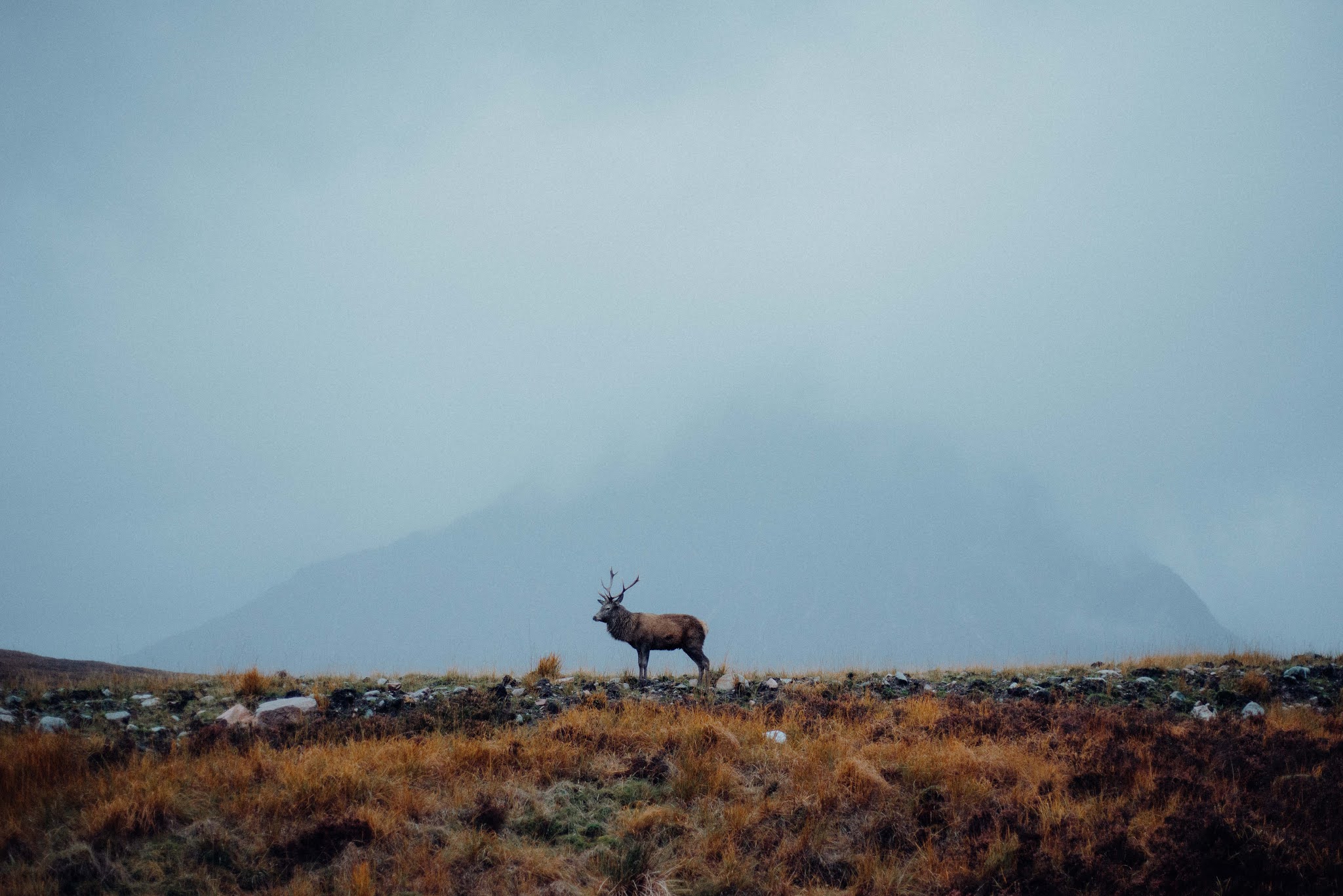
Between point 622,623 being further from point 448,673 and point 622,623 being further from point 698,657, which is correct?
point 448,673

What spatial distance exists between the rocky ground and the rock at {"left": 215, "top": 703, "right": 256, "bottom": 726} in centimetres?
3

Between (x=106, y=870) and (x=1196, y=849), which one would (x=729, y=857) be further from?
(x=106, y=870)

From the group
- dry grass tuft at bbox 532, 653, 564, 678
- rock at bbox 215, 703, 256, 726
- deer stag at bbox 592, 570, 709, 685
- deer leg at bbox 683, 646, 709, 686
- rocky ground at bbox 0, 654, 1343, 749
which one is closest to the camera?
rock at bbox 215, 703, 256, 726

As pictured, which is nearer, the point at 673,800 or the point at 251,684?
the point at 673,800

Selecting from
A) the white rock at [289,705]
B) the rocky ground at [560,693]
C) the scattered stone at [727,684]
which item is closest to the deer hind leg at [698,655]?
the rocky ground at [560,693]

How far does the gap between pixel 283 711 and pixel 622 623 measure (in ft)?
32.0

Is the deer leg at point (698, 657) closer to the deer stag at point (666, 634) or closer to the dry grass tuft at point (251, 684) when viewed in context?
the deer stag at point (666, 634)

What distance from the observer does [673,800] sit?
7.81 metres

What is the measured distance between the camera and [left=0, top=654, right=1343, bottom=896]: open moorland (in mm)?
6395

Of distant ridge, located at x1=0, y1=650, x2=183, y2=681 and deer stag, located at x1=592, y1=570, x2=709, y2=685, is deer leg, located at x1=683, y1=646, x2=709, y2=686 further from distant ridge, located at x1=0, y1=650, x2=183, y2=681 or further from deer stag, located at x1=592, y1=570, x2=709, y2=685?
distant ridge, located at x1=0, y1=650, x2=183, y2=681

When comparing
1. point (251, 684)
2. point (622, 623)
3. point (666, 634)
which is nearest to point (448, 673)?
point (251, 684)

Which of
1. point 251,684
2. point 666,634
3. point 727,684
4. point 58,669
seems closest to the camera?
point 251,684

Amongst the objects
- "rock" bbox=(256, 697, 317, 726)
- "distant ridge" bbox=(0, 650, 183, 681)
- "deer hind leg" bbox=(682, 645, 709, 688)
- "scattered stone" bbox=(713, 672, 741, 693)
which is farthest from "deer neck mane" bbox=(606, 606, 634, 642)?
"distant ridge" bbox=(0, 650, 183, 681)

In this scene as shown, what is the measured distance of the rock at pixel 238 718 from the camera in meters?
10.2
